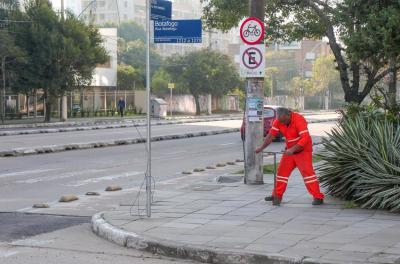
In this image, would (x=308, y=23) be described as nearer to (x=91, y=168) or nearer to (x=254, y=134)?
(x=91, y=168)

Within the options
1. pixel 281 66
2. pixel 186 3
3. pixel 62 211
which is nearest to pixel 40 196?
pixel 62 211

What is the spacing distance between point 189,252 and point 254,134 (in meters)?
6.14

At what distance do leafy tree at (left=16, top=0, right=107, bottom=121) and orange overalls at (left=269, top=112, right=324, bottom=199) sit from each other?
35531mm

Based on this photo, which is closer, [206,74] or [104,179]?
[104,179]

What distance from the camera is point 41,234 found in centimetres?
936

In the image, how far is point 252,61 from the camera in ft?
43.8

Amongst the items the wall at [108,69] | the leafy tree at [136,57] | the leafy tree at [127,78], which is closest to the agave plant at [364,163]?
the wall at [108,69]

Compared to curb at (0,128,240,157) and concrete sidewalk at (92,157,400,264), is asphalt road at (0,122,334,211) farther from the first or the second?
concrete sidewalk at (92,157,400,264)

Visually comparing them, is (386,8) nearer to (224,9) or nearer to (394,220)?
(394,220)

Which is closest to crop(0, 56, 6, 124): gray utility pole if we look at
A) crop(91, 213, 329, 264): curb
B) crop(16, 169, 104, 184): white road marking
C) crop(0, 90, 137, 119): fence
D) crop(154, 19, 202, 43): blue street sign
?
crop(0, 90, 137, 119): fence

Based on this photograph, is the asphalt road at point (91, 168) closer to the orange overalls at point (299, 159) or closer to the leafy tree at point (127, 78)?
the orange overalls at point (299, 159)

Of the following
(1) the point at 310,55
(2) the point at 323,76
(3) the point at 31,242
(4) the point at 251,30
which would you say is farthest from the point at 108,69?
(1) the point at 310,55

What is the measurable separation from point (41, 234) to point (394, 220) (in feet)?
15.4

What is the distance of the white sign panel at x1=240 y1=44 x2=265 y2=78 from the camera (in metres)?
13.2
